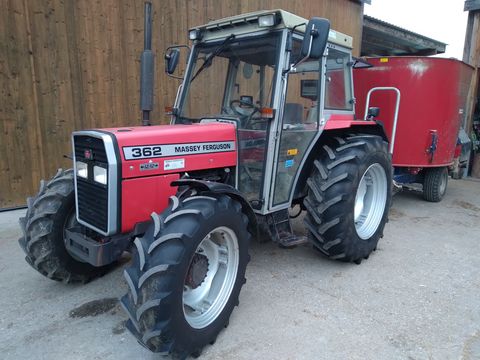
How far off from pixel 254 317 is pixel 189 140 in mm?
1359

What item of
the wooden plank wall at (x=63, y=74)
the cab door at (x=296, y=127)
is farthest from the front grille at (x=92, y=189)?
the wooden plank wall at (x=63, y=74)

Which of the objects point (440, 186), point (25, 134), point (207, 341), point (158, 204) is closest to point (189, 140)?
point (158, 204)

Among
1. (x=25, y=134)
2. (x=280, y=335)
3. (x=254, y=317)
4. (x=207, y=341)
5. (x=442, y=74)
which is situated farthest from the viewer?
(x=442, y=74)

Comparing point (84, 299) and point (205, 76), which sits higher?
point (205, 76)

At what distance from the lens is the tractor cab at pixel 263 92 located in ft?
9.45

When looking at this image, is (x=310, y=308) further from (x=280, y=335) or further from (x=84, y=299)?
(x=84, y=299)

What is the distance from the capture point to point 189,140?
105 inches

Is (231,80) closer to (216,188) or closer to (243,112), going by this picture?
(243,112)

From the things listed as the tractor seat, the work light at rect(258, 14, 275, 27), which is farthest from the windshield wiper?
the tractor seat

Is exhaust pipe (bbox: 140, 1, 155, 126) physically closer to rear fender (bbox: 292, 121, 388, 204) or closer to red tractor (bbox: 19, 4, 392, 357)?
red tractor (bbox: 19, 4, 392, 357)

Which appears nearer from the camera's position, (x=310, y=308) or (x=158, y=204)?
(x=158, y=204)

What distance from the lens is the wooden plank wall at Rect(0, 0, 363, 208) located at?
14.9 ft

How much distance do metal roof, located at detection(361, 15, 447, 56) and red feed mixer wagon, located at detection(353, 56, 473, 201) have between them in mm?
4960

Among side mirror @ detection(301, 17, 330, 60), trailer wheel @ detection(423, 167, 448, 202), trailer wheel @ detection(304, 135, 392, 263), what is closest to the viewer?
side mirror @ detection(301, 17, 330, 60)
